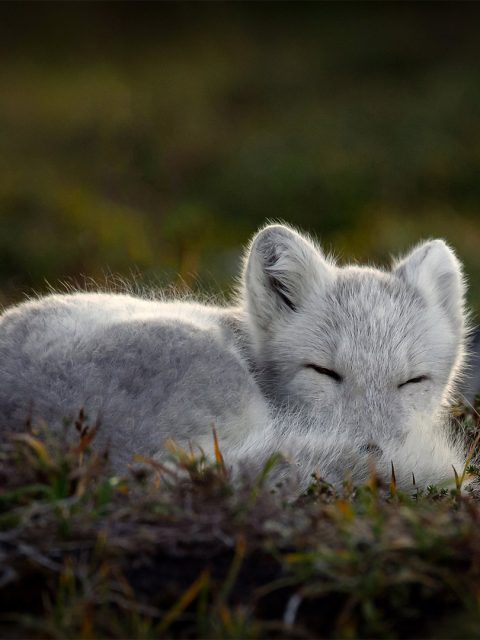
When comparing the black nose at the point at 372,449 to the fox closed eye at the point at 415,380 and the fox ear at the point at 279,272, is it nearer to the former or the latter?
the fox closed eye at the point at 415,380

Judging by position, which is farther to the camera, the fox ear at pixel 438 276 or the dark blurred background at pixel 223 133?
the dark blurred background at pixel 223 133

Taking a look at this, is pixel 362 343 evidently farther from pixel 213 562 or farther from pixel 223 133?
pixel 223 133

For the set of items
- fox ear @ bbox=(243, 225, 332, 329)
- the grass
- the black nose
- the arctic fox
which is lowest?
the grass

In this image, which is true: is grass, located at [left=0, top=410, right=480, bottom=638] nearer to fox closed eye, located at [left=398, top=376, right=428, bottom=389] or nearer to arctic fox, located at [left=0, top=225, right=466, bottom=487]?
arctic fox, located at [left=0, top=225, right=466, bottom=487]

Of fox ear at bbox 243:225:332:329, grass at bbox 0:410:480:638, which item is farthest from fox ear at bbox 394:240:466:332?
grass at bbox 0:410:480:638

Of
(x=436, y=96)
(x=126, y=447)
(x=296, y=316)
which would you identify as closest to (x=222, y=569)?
(x=126, y=447)

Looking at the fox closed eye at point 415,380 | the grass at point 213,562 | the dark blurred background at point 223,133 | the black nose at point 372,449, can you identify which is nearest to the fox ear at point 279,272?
the fox closed eye at point 415,380

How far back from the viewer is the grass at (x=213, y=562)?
2.32m

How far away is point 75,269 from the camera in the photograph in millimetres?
7797

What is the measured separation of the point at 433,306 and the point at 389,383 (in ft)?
2.19

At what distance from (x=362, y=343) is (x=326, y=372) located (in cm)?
21

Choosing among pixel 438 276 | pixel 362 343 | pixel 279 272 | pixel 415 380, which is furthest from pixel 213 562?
pixel 438 276

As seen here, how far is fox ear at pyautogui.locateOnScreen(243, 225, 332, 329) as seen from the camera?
4227 mm

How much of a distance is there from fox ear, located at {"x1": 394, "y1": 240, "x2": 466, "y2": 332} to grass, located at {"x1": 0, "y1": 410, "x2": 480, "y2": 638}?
73.0 inches
